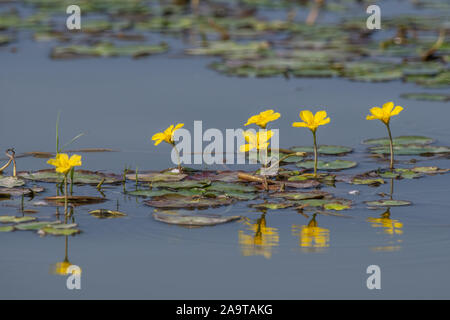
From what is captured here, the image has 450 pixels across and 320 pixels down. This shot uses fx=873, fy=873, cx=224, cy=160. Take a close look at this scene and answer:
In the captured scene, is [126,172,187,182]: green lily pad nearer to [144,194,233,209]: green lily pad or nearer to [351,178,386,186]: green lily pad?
[144,194,233,209]: green lily pad

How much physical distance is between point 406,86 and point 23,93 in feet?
8.68

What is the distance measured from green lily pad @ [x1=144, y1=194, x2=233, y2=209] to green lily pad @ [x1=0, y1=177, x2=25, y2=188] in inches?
23.5

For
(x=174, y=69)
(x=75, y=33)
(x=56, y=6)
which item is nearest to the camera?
(x=174, y=69)

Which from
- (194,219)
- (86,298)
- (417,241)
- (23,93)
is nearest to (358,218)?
(417,241)

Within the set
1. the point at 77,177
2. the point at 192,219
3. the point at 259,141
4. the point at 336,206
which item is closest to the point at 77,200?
the point at 77,177

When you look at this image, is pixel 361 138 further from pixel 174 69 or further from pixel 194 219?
pixel 174 69

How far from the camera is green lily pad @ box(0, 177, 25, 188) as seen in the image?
3819 mm

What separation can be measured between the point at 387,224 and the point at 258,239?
0.55 meters

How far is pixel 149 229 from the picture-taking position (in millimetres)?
3418

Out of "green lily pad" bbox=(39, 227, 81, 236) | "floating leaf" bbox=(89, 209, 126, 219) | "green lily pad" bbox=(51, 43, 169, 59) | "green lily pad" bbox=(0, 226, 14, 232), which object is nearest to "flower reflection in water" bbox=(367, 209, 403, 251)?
"floating leaf" bbox=(89, 209, 126, 219)

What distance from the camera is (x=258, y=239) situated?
131 inches

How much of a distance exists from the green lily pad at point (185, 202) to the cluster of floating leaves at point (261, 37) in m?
2.30

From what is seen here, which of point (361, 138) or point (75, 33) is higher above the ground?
point (75, 33)

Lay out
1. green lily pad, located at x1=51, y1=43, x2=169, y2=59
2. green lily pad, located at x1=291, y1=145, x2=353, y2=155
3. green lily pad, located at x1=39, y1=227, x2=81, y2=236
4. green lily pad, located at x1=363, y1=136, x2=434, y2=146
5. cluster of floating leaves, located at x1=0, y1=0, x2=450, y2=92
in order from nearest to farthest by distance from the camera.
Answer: green lily pad, located at x1=39, y1=227, x2=81, y2=236 → green lily pad, located at x1=291, y1=145, x2=353, y2=155 → green lily pad, located at x1=363, y1=136, x2=434, y2=146 → cluster of floating leaves, located at x1=0, y1=0, x2=450, y2=92 → green lily pad, located at x1=51, y1=43, x2=169, y2=59
